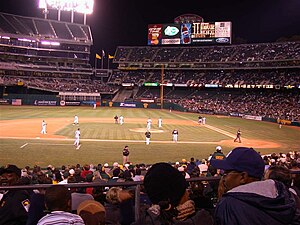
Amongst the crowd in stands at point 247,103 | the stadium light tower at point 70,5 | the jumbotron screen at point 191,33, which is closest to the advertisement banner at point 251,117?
the crowd in stands at point 247,103

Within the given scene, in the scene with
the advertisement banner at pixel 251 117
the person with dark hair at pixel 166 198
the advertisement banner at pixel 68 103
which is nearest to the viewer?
the person with dark hair at pixel 166 198

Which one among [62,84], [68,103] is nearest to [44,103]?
[68,103]

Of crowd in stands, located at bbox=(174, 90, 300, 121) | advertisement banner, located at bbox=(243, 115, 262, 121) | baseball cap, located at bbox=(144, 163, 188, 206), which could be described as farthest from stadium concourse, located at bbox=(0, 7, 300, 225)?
baseball cap, located at bbox=(144, 163, 188, 206)

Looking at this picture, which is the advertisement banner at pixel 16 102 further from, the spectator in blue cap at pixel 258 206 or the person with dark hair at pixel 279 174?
the spectator in blue cap at pixel 258 206

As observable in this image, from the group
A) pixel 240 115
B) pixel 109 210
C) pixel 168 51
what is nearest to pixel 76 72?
pixel 168 51

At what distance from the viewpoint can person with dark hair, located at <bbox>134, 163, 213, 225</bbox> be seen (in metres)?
2.47

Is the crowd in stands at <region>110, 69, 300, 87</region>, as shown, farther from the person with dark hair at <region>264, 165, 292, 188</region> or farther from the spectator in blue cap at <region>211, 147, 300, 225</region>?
the spectator in blue cap at <region>211, 147, 300, 225</region>

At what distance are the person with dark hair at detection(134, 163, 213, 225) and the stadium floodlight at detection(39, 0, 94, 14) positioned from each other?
92604 millimetres

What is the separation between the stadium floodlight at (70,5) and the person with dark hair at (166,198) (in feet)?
304

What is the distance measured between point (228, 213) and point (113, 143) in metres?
25.5

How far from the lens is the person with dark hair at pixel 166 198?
247 cm

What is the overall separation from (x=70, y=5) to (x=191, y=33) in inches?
1408

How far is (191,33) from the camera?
86375 mm

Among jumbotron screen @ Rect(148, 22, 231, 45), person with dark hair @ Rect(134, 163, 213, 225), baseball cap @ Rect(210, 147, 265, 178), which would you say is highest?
jumbotron screen @ Rect(148, 22, 231, 45)
